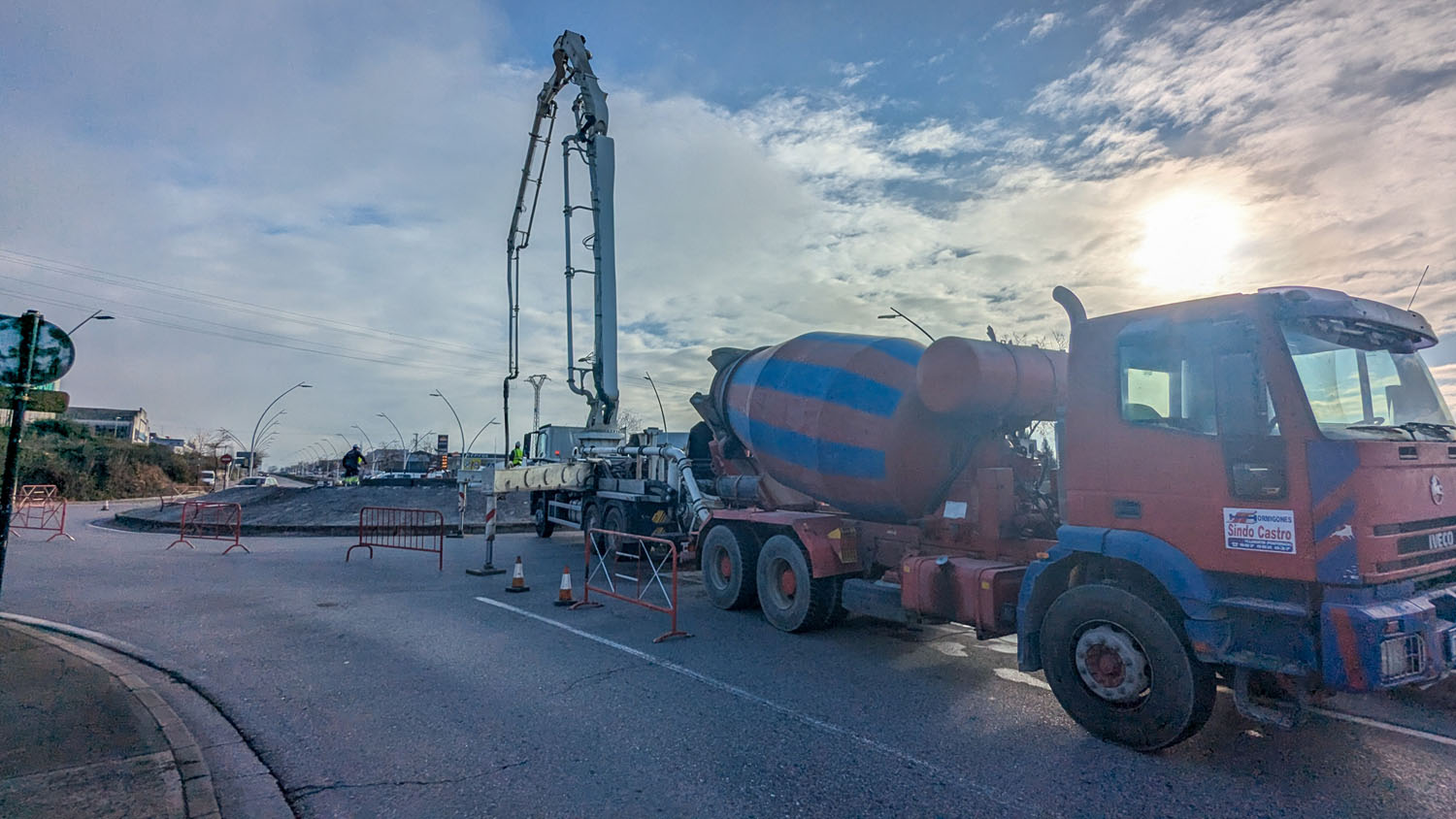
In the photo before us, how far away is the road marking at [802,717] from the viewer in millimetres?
4207

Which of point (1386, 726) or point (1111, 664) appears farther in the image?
point (1386, 726)

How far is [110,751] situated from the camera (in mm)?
4504

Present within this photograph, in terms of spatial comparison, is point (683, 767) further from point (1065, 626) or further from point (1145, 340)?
point (1145, 340)

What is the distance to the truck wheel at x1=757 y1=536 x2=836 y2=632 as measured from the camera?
26.9 feet

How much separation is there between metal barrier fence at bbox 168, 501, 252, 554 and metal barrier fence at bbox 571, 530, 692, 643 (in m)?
8.62

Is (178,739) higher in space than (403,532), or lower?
higher

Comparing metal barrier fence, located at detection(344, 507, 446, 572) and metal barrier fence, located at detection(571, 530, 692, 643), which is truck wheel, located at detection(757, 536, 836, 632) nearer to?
metal barrier fence, located at detection(571, 530, 692, 643)

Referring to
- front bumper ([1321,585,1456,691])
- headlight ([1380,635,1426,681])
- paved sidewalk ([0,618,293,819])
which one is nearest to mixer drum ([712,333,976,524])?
front bumper ([1321,585,1456,691])

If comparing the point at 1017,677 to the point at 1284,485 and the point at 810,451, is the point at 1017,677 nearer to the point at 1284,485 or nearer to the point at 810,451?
the point at 1284,485

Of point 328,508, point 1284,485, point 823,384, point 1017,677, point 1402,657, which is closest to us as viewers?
point 1402,657

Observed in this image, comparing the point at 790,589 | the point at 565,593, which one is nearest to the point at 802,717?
the point at 790,589

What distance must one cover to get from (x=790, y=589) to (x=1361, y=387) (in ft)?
18.2

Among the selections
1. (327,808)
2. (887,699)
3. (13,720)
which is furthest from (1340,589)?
(13,720)

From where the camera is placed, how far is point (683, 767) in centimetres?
453
